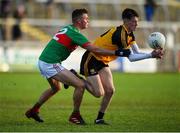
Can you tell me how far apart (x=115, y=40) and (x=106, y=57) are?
0.43m

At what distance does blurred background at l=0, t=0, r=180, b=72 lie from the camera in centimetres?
3462

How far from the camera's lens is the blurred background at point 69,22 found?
114 feet

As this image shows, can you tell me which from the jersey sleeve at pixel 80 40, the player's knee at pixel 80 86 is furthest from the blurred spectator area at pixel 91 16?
the jersey sleeve at pixel 80 40

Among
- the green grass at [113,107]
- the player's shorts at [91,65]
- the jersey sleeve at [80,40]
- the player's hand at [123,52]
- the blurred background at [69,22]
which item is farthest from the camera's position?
the blurred background at [69,22]

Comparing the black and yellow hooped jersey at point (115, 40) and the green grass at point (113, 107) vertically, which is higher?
the black and yellow hooped jersey at point (115, 40)

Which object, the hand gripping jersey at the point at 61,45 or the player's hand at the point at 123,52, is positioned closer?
the player's hand at the point at 123,52

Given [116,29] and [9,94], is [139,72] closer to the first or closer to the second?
[9,94]

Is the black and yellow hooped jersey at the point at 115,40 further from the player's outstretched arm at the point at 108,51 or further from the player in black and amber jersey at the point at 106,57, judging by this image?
the player's outstretched arm at the point at 108,51

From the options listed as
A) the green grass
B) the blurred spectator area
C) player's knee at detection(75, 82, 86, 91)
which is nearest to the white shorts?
player's knee at detection(75, 82, 86, 91)

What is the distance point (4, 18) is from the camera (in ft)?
120

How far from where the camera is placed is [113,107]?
1855 cm

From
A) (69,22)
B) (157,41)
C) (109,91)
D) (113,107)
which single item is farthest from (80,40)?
(69,22)

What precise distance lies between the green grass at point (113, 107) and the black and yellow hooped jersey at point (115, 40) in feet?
4.39

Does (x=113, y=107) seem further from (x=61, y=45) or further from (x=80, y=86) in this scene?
(x=61, y=45)
